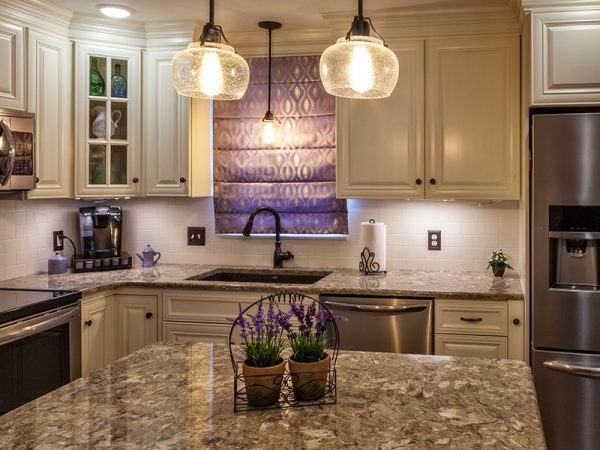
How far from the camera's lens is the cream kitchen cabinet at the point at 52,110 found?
308 centimetres

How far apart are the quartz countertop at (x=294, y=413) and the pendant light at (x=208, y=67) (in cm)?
78

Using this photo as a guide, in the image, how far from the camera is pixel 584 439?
2.64m

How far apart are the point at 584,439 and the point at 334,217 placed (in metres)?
1.75

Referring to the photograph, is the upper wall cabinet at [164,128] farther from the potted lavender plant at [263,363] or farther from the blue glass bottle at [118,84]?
the potted lavender plant at [263,363]

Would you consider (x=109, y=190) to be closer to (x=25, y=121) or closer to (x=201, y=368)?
(x=25, y=121)

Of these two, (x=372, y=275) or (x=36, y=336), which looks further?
(x=372, y=275)

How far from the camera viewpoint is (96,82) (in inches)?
135

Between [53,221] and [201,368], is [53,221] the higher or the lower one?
the higher one

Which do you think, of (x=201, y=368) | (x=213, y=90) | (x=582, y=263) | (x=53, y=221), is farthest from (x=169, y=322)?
(x=582, y=263)

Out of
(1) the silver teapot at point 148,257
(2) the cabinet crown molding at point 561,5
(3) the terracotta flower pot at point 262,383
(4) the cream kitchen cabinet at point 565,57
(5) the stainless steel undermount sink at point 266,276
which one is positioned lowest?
(3) the terracotta flower pot at point 262,383

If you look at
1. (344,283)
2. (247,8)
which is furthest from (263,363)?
(247,8)

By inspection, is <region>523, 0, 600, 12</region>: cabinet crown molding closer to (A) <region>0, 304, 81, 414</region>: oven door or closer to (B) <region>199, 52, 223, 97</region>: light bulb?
(B) <region>199, 52, 223, 97</region>: light bulb

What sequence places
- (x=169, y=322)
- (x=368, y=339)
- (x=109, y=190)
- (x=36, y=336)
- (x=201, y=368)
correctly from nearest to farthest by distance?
(x=201, y=368), (x=36, y=336), (x=368, y=339), (x=169, y=322), (x=109, y=190)

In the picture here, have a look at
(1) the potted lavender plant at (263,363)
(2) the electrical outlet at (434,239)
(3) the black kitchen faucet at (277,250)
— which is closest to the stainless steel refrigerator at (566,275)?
(2) the electrical outlet at (434,239)
